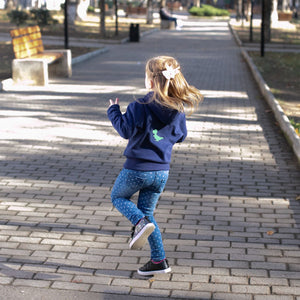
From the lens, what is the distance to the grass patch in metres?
11.5

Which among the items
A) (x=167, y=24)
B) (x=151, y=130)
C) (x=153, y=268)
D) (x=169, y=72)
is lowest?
(x=153, y=268)

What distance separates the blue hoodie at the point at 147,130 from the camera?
12.6 feet

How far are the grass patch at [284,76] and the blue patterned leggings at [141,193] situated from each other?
6.10 meters

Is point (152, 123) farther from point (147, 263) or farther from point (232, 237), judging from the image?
point (232, 237)

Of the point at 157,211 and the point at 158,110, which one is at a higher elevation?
the point at 158,110

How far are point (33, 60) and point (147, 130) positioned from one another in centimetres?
1020

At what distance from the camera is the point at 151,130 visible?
12.7ft

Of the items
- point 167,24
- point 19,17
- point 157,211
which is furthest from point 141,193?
point 167,24

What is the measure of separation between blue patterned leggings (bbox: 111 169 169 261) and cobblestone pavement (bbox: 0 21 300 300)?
290 mm

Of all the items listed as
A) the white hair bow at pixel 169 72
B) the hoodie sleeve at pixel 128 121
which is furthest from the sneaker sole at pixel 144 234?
the white hair bow at pixel 169 72

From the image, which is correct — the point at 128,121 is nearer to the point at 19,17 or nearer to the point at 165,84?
the point at 165,84

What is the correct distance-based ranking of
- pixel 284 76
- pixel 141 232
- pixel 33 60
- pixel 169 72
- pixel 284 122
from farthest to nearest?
pixel 284 76, pixel 33 60, pixel 284 122, pixel 141 232, pixel 169 72

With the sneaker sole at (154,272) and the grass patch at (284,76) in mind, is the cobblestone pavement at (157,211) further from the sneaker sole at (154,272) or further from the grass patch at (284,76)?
the grass patch at (284,76)

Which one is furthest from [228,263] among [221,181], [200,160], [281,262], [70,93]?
[70,93]
